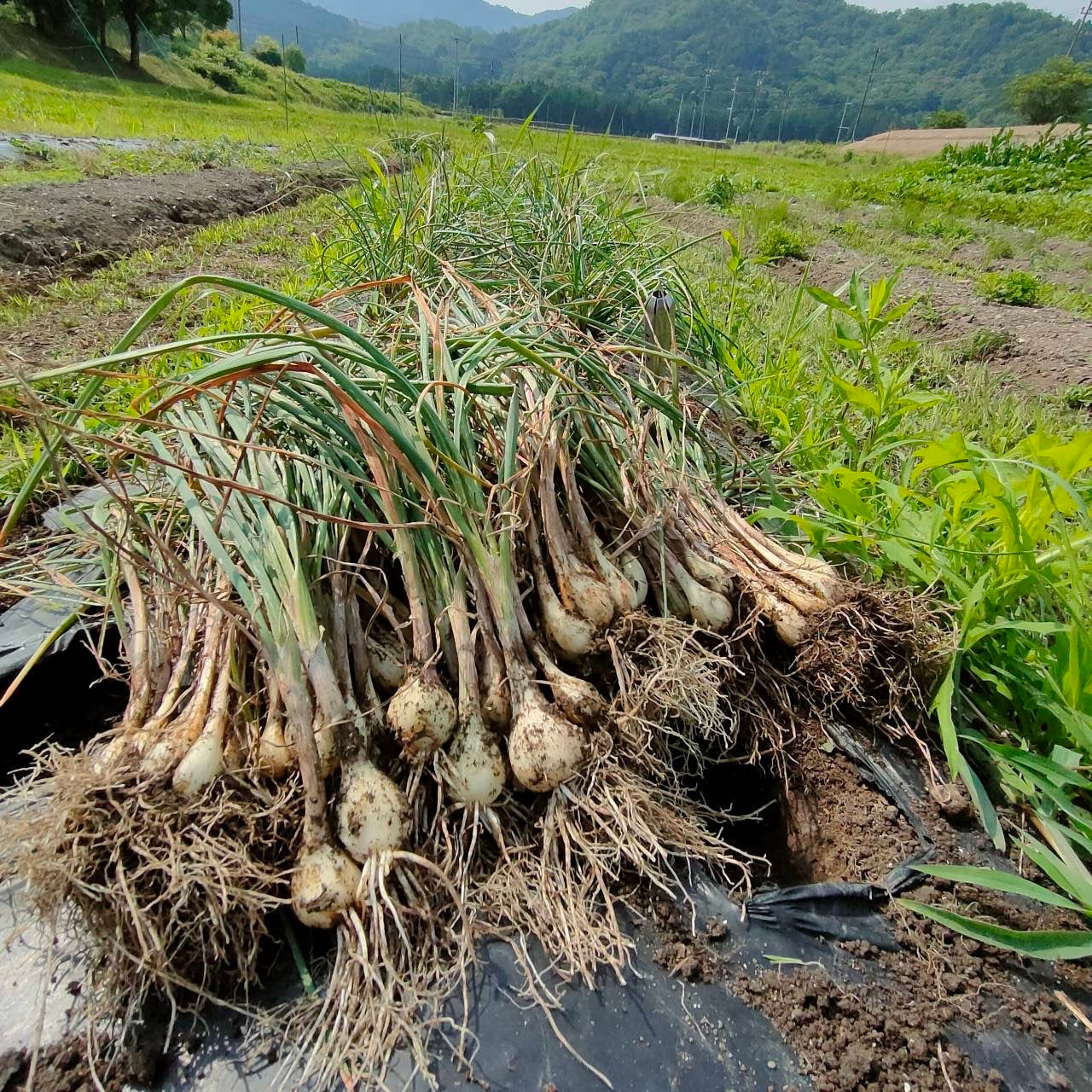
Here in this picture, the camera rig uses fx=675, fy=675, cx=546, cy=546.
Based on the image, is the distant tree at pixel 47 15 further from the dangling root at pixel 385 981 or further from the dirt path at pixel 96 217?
the dangling root at pixel 385 981

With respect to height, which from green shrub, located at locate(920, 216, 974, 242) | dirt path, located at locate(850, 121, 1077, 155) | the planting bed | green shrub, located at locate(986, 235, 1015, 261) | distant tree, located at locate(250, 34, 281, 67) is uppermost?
distant tree, located at locate(250, 34, 281, 67)

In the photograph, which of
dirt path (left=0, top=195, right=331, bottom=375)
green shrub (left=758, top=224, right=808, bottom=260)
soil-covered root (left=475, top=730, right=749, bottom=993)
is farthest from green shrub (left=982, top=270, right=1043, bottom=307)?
soil-covered root (left=475, top=730, right=749, bottom=993)

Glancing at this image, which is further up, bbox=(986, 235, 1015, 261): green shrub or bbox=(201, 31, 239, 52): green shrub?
bbox=(201, 31, 239, 52): green shrub

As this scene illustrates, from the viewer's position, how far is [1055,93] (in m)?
31.6

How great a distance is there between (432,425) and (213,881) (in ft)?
2.61

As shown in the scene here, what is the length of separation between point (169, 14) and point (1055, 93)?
37.7m

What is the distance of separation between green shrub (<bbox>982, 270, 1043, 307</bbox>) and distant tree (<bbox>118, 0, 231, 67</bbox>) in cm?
2354

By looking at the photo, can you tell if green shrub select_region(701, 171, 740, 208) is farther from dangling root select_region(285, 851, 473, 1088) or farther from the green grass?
dangling root select_region(285, 851, 473, 1088)

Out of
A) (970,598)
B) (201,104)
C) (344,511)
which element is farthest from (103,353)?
(201,104)

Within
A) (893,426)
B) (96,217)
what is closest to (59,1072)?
(893,426)

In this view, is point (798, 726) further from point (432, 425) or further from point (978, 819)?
point (432, 425)

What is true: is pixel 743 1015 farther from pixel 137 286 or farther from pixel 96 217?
pixel 96 217

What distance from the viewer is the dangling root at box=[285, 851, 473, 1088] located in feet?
3.04

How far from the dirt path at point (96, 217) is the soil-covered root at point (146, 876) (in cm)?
312
